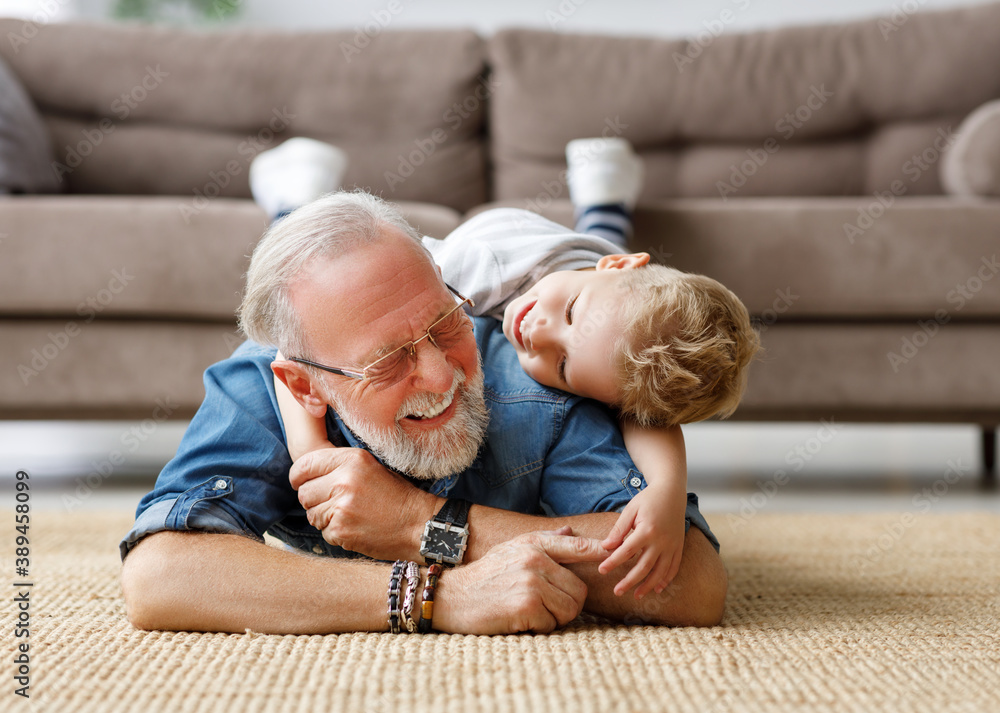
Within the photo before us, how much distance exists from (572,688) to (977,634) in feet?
1.69

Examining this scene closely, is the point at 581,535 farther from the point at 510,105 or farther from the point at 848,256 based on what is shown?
the point at 510,105

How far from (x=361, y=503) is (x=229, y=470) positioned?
0.18 m

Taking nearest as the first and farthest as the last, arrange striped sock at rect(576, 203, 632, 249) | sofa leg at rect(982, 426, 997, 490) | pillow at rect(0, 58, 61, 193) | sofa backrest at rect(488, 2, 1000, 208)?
1. striped sock at rect(576, 203, 632, 249)
2. pillow at rect(0, 58, 61, 193)
3. sofa leg at rect(982, 426, 997, 490)
4. sofa backrest at rect(488, 2, 1000, 208)

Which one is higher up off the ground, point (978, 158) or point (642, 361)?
point (978, 158)

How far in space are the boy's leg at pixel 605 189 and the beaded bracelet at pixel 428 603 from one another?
1.09 meters

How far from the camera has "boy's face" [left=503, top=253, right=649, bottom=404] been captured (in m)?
1.11

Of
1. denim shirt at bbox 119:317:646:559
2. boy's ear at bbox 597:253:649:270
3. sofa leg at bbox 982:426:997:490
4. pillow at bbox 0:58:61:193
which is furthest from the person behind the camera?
sofa leg at bbox 982:426:997:490

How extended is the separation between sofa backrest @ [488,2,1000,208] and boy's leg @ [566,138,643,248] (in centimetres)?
42

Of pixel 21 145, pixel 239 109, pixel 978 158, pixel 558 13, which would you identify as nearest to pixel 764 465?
pixel 978 158

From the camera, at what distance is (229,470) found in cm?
107

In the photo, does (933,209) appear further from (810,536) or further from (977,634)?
(977,634)

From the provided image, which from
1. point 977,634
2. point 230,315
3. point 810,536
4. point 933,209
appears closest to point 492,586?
point 977,634

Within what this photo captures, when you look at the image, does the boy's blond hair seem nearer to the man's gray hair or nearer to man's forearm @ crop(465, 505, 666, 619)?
man's forearm @ crop(465, 505, 666, 619)

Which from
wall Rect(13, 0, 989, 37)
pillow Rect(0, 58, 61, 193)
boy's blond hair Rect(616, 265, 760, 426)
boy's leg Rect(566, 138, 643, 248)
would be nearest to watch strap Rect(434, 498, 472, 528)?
boy's blond hair Rect(616, 265, 760, 426)
